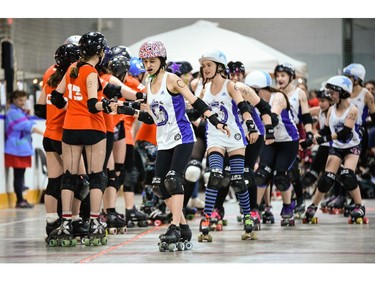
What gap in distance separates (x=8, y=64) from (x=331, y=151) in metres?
5.44

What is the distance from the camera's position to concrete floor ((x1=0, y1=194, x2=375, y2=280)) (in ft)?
17.8

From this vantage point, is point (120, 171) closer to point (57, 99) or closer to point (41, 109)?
point (41, 109)

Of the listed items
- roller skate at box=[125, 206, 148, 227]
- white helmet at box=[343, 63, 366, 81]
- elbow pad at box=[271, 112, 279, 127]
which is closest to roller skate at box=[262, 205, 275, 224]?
roller skate at box=[125, 206, 148, 227]

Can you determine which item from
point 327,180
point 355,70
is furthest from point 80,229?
point 355,70

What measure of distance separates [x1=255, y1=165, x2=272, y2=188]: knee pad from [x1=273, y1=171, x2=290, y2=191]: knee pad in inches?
2.7

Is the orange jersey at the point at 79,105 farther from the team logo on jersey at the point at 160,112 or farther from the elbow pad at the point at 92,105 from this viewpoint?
the team logo on jersey at the point at 160,112

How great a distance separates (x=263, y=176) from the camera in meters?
8.04

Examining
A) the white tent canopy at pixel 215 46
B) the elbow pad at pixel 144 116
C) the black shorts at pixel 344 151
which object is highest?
the white tent canopy at pixel 215 46

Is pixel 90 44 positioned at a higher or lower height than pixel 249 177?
higher

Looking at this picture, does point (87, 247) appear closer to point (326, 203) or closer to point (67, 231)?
point (67, 231)

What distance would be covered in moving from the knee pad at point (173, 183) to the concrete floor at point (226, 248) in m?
0.41

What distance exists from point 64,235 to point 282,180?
96.2 inches

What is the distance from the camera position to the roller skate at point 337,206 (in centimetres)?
985

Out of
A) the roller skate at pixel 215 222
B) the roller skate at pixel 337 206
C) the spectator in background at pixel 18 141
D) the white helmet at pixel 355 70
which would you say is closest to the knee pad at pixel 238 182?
the roller skate at pixel 215 222
